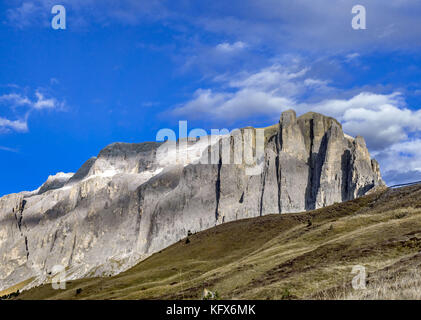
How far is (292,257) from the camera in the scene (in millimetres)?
41938

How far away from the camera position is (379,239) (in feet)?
118

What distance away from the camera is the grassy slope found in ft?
86.5

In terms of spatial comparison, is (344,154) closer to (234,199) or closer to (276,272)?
(234,199)

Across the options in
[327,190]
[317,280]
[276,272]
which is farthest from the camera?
[327,190]

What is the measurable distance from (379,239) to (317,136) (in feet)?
551

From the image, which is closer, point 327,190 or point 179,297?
point 179,297

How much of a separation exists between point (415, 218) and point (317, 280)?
18752mm

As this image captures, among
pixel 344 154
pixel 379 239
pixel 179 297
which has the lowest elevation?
pixel 179 297

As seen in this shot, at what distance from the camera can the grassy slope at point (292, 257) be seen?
26359 millimetres
